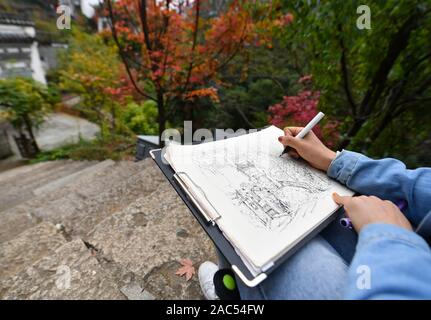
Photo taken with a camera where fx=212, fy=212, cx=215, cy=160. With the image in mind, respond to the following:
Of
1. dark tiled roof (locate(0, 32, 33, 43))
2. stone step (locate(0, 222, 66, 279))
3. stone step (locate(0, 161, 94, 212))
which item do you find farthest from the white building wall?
stone step (locate(0, 222, 66, 279))

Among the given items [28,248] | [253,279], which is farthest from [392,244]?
[28,248]

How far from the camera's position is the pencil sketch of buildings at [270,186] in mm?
697

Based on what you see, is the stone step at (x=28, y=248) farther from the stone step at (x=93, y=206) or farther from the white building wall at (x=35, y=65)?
the white building wall at (x=35, y=65)

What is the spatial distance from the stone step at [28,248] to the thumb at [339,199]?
171 cm

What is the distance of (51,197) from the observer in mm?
2639

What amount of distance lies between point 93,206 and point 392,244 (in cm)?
215

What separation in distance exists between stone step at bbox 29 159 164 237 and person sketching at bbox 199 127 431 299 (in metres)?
1.58

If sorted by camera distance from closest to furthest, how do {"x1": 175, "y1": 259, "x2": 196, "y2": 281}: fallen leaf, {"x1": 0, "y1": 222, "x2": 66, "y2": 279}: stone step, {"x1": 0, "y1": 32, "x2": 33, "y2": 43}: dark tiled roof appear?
{"x1": 175, "y1": 259, "x2": 196, "y2": 281}: fallen leaf < {"x1": 0, "y1": 222, "x2": 66, "y2": 279}: stone step < {"x1": 0, "y1": 32, "x2": 33, "y2": 43}: dark tiled roof

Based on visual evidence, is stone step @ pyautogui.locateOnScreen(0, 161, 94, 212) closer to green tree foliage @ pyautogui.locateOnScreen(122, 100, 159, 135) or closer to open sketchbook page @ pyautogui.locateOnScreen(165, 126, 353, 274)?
green tree foliage @ pyautogui.locateOnScreen(122, 100, 159, 135)

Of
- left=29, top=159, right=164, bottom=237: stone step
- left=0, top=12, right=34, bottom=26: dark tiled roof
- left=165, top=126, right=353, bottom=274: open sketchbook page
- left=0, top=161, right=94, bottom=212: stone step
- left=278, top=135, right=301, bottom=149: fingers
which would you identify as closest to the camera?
left=165, top=126, right=353, bottom=274: open sketchbook page

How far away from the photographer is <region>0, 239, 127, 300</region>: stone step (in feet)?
3.48

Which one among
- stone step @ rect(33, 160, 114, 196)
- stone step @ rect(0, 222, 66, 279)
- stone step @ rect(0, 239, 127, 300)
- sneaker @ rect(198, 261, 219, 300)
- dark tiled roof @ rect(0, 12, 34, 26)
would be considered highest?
dark tiled roof @ rect(0, 12, 34, 26)

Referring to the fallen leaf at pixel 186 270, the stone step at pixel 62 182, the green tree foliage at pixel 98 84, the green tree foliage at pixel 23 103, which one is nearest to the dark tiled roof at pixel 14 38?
the green tree foliage at pixel 98 84

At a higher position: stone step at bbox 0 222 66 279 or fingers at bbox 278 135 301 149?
fingers at bbox 278 135 301 149
